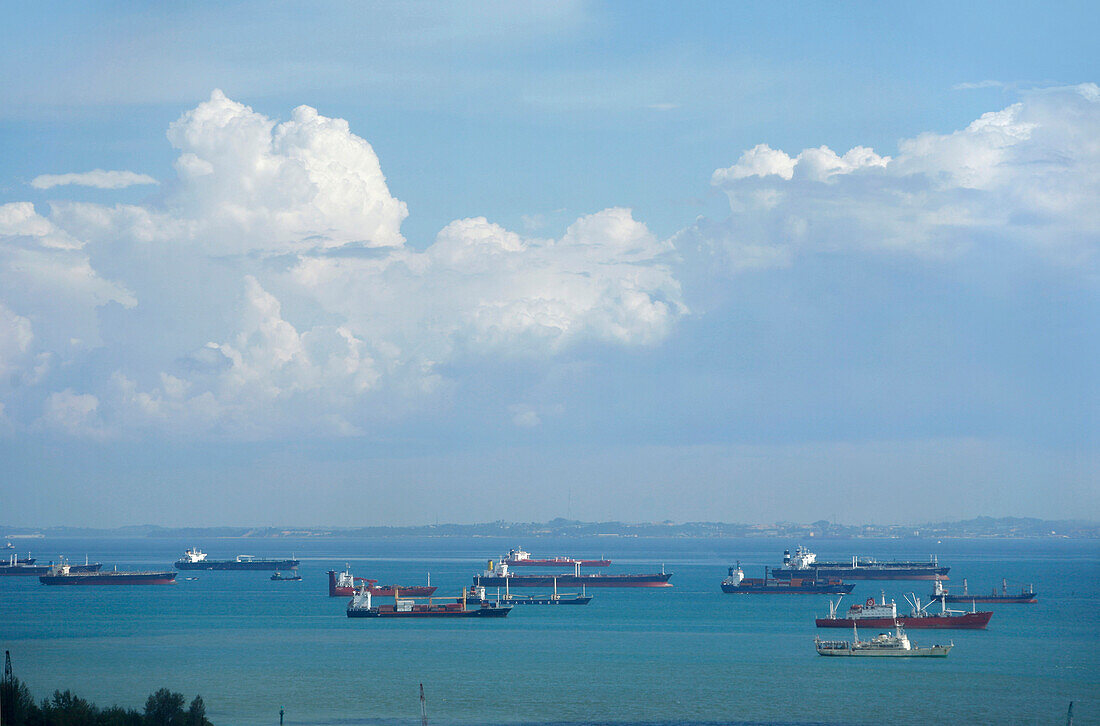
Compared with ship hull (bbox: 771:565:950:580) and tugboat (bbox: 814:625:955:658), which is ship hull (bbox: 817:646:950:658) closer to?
tugboat (bbox: 814:625:955:658)

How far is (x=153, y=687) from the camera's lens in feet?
237

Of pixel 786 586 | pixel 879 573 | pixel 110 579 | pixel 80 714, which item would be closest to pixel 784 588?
pixel 786 586

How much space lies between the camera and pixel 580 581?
173m

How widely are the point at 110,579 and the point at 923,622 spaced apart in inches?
4851

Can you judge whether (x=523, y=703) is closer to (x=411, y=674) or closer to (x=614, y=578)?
(x=411, y=674)

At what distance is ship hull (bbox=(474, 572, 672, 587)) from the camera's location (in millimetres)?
173250

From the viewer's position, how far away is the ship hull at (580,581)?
173 metres

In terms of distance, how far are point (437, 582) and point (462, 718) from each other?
132437mm

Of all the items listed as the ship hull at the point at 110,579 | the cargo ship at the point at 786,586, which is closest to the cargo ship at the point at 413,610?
the cargo ship at the point at 786,586

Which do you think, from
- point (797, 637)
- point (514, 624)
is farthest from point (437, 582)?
point (797, 637)

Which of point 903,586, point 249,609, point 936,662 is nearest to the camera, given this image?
point 936,662

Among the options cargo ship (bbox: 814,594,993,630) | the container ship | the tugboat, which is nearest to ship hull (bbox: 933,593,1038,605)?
cargo ship (bbox: 814,594,993,630)

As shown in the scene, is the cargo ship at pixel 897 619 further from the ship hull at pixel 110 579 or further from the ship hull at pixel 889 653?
the ship hull at pixel 110 579

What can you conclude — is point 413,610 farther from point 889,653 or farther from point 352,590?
point 889,653
